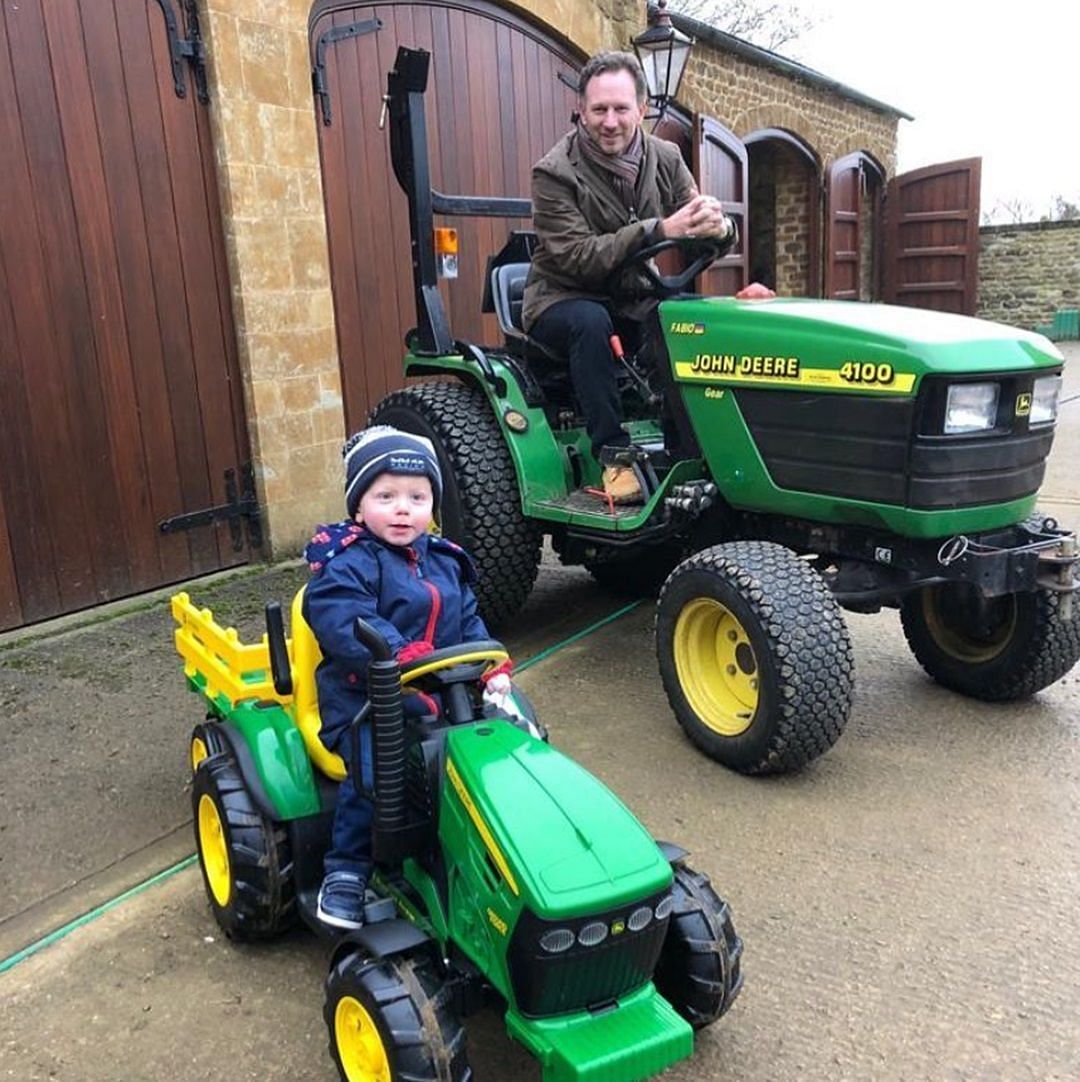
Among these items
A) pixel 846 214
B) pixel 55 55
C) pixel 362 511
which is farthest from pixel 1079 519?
pixel 846 214

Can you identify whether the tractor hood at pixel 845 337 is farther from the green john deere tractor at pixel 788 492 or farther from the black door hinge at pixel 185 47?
the black door hinge at pixel 185 47

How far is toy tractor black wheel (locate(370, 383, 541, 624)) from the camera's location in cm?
396

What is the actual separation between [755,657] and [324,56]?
13.9ft

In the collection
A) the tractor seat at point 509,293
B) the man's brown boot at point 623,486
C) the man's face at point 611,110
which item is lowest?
the man's brown boot at point 623,486

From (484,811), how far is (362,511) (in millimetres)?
793

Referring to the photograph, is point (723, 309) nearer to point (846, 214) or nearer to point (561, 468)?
point (561, 468)

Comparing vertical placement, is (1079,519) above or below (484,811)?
below

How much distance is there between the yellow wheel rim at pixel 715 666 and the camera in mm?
3193

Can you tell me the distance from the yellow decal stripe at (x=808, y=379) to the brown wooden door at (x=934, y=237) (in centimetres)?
1103

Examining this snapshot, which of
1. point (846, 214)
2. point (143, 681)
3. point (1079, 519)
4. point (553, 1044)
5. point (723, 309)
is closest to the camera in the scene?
point (553, 1044)

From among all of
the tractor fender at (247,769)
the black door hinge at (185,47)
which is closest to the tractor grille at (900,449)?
the tractor fender at (247,769)

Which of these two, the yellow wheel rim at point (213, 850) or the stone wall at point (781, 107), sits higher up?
the stone wall at point (781, 107)

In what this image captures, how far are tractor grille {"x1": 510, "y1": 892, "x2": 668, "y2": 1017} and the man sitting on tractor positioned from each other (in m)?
2.14

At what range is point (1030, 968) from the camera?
7.45 ft
